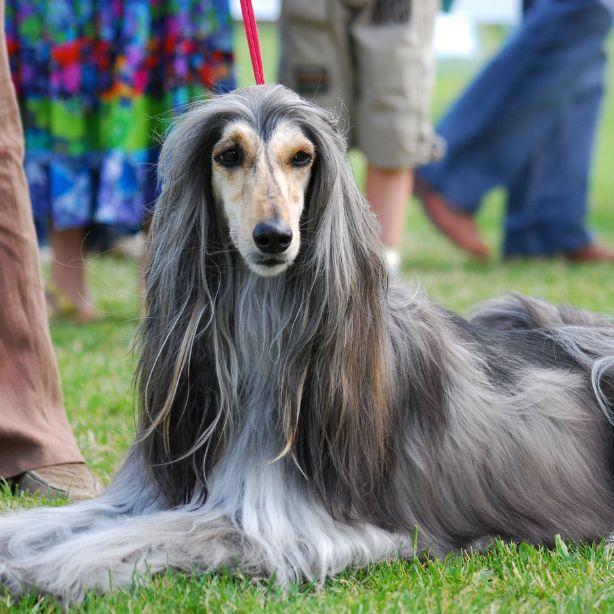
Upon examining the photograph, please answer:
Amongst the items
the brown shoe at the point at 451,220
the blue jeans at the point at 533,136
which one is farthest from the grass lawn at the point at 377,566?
the blue jeans at the point at 533,136

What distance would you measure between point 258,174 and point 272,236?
6.6 inches

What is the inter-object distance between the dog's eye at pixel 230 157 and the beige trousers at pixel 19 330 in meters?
0.98

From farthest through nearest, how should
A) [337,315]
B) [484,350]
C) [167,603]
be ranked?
[484,350], [337,315], [167,603]

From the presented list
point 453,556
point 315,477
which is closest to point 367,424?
point 315,477

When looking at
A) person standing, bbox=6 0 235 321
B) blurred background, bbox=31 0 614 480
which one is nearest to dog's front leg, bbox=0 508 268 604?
blurred background, bbox=31 0 614 480

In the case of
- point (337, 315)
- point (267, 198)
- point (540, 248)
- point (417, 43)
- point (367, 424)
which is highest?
point (417, 43)

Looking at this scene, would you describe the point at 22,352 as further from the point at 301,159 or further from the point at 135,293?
the point at 301,159

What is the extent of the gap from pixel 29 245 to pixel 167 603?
1.43 metres

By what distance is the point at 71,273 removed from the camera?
20.9 feet

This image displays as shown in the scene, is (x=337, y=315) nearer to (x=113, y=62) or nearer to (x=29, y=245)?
(x=29, y=245)

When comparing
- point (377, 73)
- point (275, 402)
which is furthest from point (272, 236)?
point (377, 73)

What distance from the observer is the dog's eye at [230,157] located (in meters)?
2.88

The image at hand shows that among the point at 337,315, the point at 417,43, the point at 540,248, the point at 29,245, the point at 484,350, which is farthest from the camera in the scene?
the point at 540,248

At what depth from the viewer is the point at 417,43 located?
5742 mm
